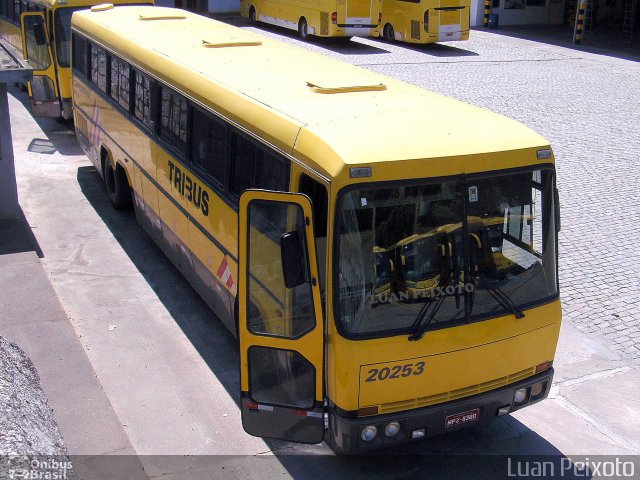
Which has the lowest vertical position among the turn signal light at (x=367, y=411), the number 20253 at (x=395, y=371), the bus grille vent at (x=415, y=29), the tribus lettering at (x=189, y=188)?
the turn signal light at (x=367, y=411)

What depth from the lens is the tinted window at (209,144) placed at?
7477 mm

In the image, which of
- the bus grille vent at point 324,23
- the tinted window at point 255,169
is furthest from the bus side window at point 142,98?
the bus grille vent at point 324,23

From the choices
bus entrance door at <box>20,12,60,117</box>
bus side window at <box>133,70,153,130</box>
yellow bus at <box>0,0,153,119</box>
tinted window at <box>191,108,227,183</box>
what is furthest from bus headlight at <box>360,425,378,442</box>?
bus entrance door at <box>20,12,60,117</box>

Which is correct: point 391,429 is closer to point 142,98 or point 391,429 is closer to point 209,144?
point 209,144

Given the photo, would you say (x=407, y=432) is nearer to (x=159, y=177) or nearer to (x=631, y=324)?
(x=631, y=324)

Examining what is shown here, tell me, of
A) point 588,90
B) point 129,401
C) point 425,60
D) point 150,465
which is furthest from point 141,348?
point 425,60

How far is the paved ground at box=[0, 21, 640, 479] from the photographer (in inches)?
260

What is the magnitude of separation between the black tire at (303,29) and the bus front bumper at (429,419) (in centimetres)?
2244

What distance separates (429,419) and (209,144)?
11.3 feet

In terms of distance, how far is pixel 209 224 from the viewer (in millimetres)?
7840

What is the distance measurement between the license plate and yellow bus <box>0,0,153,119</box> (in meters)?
11.6

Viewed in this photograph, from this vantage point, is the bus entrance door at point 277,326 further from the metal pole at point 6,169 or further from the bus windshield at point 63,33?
the bus windshield at point 63,33

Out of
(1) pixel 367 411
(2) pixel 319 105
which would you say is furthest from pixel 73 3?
(1) pixel 367 411

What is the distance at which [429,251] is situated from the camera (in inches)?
221
